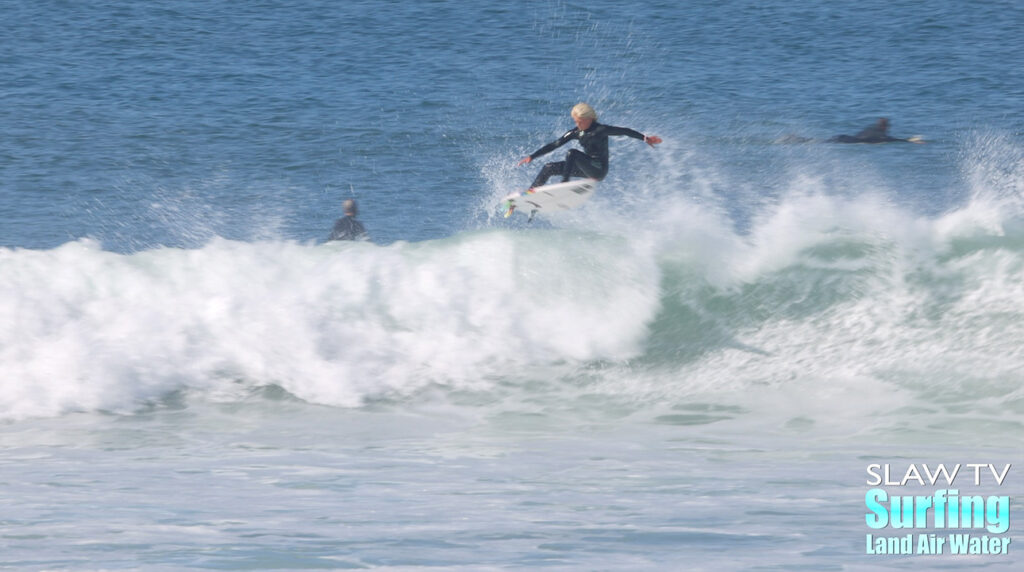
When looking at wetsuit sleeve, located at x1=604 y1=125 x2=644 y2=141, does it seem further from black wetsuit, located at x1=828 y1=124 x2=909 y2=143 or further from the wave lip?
black wetsuit, located at x1=828 y1=124 x2=909 y2=143

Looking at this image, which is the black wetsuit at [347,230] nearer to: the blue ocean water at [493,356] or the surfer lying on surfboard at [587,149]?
the blue ocean water at [493,356]

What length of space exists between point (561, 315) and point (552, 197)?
1.48 m

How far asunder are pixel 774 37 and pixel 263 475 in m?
28.3

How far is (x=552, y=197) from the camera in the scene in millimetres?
12234

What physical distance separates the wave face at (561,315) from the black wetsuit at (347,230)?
2.53 m

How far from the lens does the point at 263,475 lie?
7898mm

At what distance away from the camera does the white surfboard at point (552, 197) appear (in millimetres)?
12039

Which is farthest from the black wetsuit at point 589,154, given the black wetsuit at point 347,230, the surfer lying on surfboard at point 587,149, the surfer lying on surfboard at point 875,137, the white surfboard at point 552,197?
the surfer lying on surfboard at point 875,137

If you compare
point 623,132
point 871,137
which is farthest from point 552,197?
point 871,137

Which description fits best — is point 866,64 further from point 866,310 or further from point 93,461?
point 93,461

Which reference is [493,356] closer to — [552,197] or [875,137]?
[552,197]

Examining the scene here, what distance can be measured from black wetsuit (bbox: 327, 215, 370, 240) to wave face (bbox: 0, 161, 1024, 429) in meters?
2.53

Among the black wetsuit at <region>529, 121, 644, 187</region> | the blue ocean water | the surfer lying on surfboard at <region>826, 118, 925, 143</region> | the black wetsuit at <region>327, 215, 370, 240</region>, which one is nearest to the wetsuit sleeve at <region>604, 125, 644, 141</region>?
the black wetsuit at <region>529, 121, 644, 187</region>

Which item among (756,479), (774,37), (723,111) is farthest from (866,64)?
(756,479)
